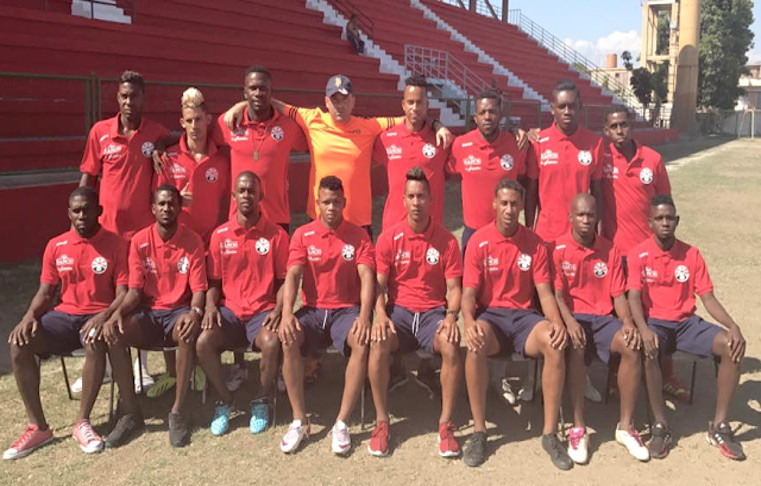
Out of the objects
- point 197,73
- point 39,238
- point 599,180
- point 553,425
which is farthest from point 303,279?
point 197,73

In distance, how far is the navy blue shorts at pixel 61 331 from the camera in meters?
3.84

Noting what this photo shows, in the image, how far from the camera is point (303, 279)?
419cm

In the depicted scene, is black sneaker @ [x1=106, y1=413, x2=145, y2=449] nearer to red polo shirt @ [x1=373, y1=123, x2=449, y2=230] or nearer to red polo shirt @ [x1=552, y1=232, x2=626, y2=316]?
A: red polo shirt @ [x1=373, y1=123, x2=449, y2=230]

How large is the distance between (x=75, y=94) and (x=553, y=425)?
7.54m

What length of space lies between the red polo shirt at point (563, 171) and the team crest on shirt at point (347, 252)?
1334mm

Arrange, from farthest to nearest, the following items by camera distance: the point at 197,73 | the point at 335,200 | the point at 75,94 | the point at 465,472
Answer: the point at 197,73 < the point at 75,94 < the point at 335,200 < the point at 465,472

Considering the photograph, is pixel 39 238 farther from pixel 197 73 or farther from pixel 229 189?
pixel 197 73

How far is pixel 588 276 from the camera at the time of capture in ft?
13.3

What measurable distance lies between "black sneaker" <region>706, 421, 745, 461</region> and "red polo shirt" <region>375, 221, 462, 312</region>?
5.47 ft

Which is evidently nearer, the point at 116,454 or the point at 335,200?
the point at 116,454

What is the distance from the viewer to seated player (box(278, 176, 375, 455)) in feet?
12.5

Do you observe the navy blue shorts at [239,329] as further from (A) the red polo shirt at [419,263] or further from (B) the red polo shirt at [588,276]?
(B) the red polo shirt at [588,276]

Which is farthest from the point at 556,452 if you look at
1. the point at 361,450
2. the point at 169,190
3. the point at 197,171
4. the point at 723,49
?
the point at 723,49

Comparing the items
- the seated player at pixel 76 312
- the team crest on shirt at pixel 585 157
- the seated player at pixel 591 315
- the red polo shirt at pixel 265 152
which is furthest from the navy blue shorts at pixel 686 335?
the seated player at pixel 76 312
